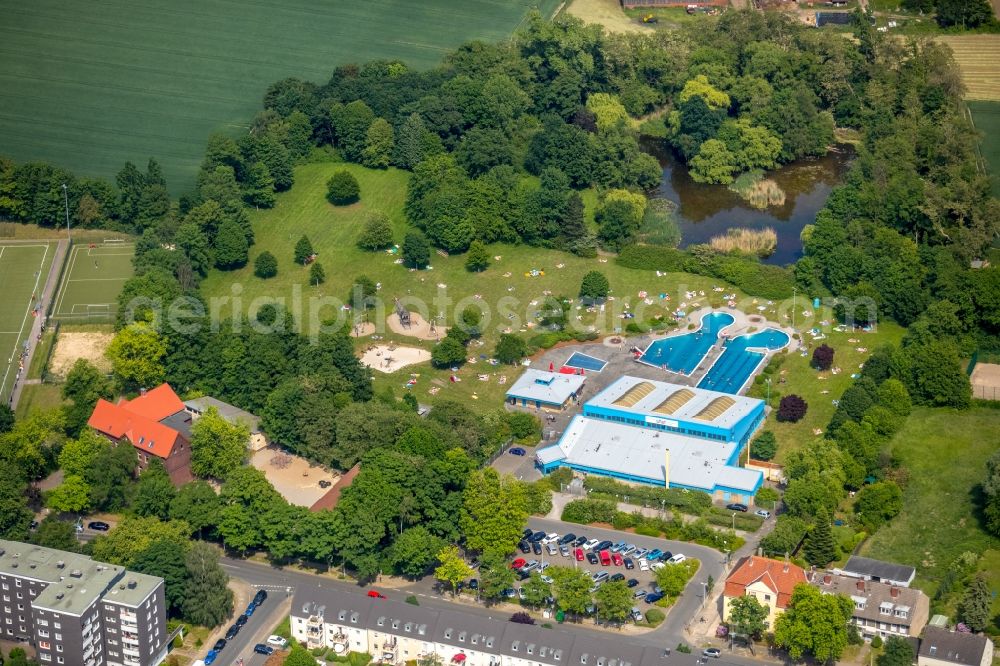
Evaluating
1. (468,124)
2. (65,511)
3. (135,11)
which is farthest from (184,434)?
(135,11)

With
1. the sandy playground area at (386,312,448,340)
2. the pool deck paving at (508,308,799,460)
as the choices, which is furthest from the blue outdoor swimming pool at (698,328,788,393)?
the sandy playground area at (386,312,448,340)

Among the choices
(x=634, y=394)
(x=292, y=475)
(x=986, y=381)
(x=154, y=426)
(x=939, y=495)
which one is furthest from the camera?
(x=986, y=381)

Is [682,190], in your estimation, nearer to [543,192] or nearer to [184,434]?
[543,192]

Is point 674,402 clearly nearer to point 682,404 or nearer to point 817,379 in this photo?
point 682,404

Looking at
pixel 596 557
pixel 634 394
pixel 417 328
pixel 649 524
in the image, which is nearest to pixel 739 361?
pixel 634 394

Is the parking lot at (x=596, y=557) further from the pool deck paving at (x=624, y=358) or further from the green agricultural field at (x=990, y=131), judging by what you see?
the green agricultural field at (x=990, y=131)

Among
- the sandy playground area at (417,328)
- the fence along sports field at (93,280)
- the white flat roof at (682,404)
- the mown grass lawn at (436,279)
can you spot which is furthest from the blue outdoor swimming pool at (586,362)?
the fence along sports field at (93,280)
